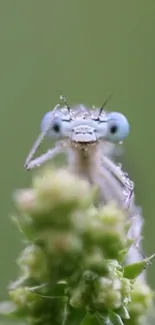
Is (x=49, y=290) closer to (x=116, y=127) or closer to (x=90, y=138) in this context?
(x=90, y=138)

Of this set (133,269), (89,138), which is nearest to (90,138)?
(89,138)

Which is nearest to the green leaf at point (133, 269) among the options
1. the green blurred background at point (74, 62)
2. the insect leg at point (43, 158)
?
the insect leg at point (43, 158)

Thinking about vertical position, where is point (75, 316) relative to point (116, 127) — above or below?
below

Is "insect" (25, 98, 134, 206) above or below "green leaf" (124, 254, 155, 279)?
above

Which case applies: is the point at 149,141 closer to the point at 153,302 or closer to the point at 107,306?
the point at 153,302

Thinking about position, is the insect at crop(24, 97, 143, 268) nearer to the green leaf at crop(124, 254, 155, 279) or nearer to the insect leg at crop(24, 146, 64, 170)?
the insect leg at crop(24, 146, 64, 170)

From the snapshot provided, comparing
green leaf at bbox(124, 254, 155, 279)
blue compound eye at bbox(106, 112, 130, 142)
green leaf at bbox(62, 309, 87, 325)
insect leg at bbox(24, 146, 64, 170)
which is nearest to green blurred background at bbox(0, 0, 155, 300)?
blue compound eye at bbox(106, 112, 130, 142)
